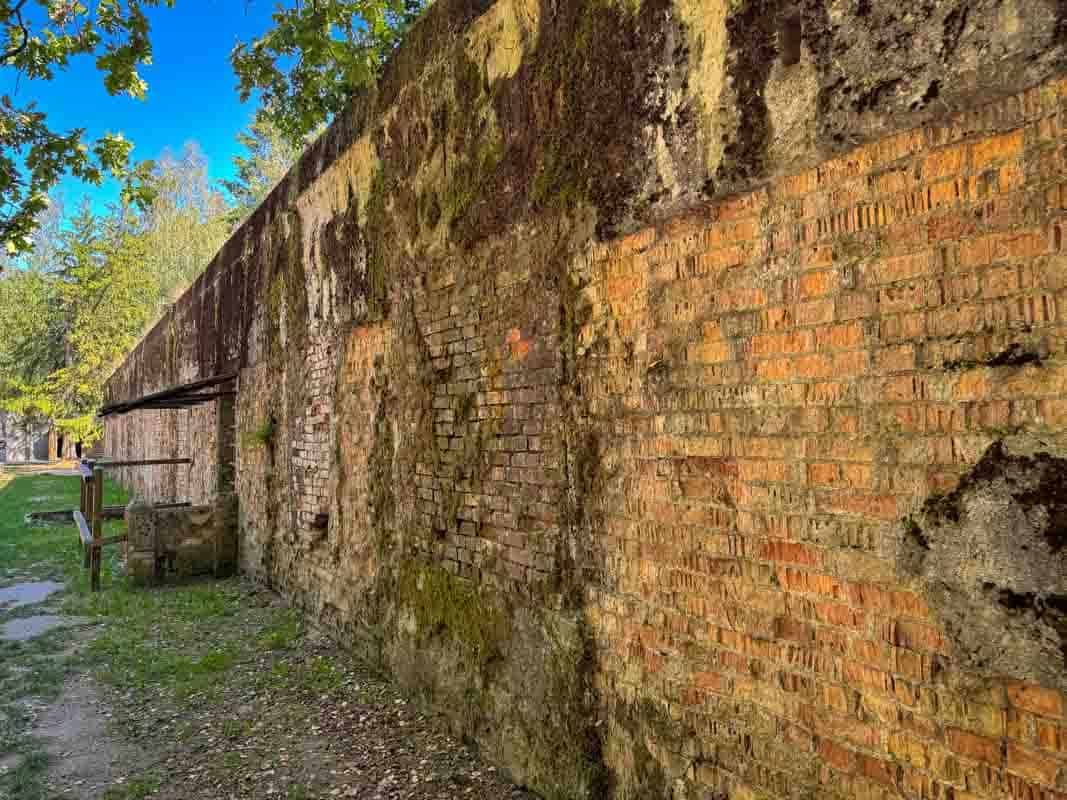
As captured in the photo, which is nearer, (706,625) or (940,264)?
(940,264)

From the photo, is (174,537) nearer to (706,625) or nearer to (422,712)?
(422,712)

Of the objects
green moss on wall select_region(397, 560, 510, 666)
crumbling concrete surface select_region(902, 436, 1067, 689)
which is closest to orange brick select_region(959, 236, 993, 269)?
crumbling concrete surface select_region(902, 436, 1067, 689)

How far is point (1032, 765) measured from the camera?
1.72 metres

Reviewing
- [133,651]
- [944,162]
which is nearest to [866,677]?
[944,162]

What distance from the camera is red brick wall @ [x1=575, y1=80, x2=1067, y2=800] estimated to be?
5.82ft

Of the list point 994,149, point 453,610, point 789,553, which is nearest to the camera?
point 994,149

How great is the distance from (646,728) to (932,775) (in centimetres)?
110

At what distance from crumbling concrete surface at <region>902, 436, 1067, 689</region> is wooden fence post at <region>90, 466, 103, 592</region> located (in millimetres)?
8734

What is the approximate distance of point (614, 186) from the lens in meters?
3.01

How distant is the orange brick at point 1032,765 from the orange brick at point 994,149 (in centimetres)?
140

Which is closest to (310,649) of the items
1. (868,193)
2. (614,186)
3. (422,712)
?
(422,712)

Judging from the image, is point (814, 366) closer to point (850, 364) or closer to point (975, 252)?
point (850, 364)

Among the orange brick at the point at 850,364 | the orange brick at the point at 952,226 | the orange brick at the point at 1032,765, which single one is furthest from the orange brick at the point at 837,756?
the orange brick at the point at 952,226

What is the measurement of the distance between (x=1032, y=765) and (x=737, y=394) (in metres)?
1.24
